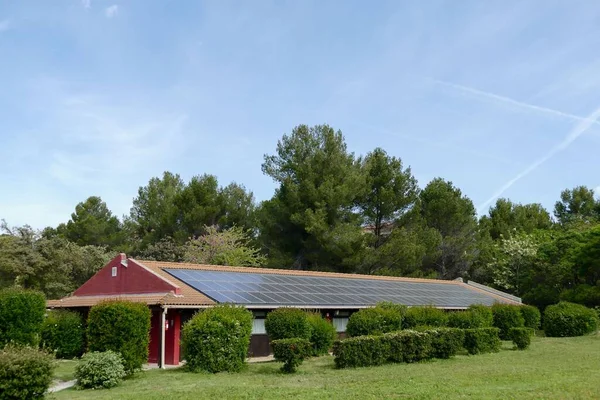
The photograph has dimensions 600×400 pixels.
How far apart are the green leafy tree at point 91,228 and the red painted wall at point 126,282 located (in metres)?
25.1

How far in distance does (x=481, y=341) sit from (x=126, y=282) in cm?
1604

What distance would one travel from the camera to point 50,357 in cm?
1237

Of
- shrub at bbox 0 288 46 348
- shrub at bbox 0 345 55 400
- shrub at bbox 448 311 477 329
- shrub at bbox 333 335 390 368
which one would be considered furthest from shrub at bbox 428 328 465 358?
shrub at bbox 0 345 55 400

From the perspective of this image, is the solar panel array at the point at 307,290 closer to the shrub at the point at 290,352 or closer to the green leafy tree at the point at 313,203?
the shrub at the point at 290,352

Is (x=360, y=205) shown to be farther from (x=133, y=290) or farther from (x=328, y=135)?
(x=133, y=290)

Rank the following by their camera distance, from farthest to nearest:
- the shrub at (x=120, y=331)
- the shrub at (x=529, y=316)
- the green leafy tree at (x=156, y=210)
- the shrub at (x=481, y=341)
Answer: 1. the green leafy tree at (x=156, y=210)
2. the shrub at (x=529, y=316)
3. the shrub at (x=481, y=341)
4. the shrub at (x=120, y=331)

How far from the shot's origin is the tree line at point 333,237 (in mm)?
39594

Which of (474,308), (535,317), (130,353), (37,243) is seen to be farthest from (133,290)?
(535,317)

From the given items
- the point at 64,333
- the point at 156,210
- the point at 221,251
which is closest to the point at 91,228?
the point at 156,210

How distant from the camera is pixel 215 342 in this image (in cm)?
1767

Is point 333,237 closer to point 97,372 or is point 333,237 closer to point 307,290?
point 307,290

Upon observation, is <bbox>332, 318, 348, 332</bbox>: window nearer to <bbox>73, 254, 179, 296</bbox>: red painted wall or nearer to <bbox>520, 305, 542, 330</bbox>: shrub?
<bbox>73, 254, 179, 296</bbox>: red painted wall

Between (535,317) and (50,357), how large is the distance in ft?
91.3

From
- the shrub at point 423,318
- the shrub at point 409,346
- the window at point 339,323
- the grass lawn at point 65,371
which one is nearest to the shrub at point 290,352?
the shrub at point 409,346
